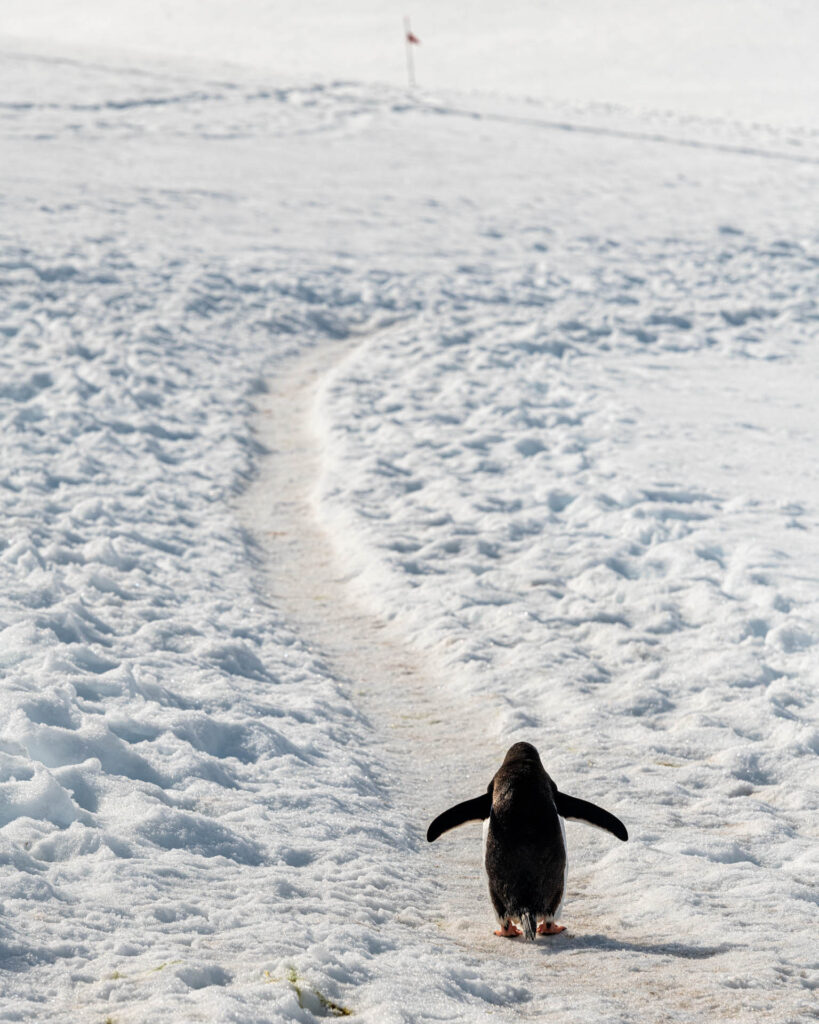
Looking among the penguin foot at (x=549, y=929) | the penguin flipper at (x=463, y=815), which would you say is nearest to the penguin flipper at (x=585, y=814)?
the penguin flipper at (x=463, y=815)

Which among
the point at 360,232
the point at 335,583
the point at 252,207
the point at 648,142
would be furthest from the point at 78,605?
the point at 648,142

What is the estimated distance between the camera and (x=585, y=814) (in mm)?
4715

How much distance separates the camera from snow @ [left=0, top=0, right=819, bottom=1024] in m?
4.11

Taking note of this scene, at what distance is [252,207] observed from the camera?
896 inches

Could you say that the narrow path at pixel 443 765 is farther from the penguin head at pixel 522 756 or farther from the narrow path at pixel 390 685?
the penguin head at pixel 522 756

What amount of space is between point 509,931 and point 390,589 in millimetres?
4101

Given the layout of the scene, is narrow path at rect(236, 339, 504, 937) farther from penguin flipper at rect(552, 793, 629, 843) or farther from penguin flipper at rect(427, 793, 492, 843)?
penguin flipper at rect(552, 793, 629, 843)

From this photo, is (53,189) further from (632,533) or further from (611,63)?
(611,63)

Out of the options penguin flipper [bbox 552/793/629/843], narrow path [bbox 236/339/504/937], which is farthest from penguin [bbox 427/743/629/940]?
narrow path [bbox 236/339/504/937]

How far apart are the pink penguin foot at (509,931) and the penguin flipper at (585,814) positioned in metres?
0.53

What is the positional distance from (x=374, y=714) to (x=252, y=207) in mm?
18001

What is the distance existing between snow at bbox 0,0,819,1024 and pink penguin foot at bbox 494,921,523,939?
0.20 feet

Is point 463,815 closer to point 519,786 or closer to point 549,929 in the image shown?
point 519,786

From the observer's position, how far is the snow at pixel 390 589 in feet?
13.5
